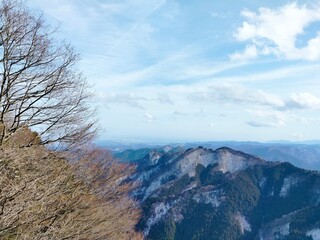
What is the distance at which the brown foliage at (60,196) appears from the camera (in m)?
11.3

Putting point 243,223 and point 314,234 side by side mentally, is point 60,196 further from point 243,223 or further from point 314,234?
point 243,223

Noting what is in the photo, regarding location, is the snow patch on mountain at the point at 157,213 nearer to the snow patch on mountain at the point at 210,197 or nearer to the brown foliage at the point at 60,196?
the snow patch on mountain at the point at 210,197

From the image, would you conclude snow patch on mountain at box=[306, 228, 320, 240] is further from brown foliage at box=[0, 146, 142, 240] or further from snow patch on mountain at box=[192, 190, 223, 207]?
brown foliage at box=[0, 146, 142, 240]

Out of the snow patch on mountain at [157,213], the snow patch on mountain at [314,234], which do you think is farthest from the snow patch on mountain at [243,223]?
the snow patch on mountain at [157,213]

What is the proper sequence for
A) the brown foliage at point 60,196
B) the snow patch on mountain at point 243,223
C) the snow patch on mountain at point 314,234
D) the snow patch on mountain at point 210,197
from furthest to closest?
the snow patch on mountain at point 210,197 → the snow patch on mountain at point 243,223 → the snow patch on mountain at point 314,234 → the brown foliage at point 60,196

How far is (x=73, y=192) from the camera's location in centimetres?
1945

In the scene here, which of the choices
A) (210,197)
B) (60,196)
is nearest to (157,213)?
(210,197)

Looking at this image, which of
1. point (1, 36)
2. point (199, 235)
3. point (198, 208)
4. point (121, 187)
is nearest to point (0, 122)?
point (1, 36)

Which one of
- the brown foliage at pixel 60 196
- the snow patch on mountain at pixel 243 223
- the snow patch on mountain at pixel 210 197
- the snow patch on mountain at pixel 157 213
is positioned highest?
the brown foliage at pixel 60 196

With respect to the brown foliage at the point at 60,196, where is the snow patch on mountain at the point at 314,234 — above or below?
below

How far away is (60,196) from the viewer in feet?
64.1

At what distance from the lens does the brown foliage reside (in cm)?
1134

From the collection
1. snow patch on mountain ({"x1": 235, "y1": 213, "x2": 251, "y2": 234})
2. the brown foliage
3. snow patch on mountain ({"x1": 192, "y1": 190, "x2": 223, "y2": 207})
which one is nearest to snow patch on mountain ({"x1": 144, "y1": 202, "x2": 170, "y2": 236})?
snow patch on mountain ({"x1": 192, "y1": 190, "x2": 223, "y2": 207})

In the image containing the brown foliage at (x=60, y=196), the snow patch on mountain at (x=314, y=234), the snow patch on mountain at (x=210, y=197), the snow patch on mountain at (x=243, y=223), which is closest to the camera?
the brown foliage at (x=60, y=196)
